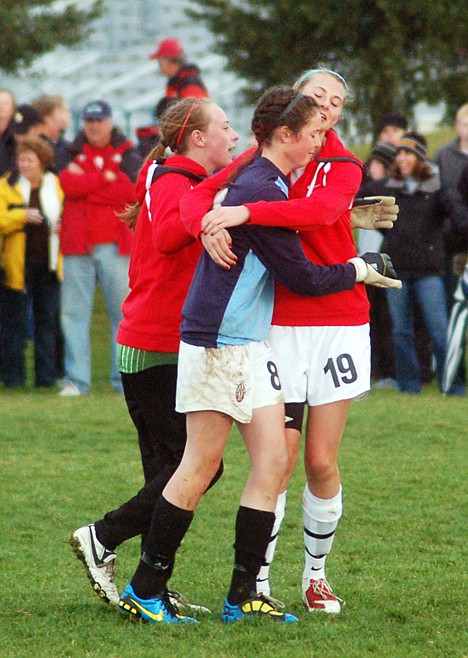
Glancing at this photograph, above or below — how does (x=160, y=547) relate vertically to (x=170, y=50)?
below

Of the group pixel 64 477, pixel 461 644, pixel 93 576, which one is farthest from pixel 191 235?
pixel 64 477

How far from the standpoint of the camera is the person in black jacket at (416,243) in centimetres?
1014

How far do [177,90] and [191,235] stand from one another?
6.60m

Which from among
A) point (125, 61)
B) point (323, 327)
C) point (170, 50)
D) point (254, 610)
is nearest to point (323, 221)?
point (323, 327)

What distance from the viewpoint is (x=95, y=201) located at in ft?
33.1

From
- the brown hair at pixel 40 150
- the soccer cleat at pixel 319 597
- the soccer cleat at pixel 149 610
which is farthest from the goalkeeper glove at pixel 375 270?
the brown hair at pixel 40 150

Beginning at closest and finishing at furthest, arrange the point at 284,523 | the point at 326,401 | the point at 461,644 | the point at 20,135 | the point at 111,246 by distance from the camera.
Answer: the point at 461,644 → the point at 326,401 → the point at 284,523 → the point at 111,246 → the point at 20,135

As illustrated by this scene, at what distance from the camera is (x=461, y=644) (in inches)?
165

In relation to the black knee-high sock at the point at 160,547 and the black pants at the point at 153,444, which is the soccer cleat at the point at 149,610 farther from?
the black pants at the point at 153,444

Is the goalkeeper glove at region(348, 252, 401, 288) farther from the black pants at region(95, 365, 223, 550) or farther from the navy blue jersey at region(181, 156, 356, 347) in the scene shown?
the black pants at region(95, 365, 223, 550)

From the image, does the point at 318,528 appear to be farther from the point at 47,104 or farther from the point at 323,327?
the point at 47,104

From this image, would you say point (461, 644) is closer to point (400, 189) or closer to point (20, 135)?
point (400, 189)

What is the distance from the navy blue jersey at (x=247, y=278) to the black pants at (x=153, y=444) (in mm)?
441

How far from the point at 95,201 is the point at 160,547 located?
6.12 m
